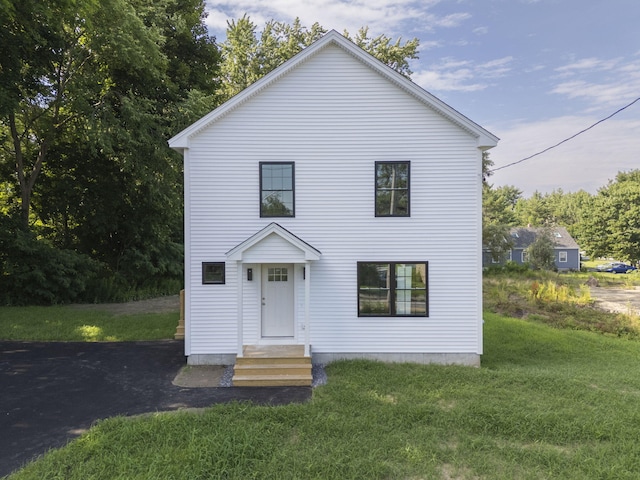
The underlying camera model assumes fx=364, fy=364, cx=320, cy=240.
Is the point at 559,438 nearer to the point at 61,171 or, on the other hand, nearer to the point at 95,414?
the point at 95,414

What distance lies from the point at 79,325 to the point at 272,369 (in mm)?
8115

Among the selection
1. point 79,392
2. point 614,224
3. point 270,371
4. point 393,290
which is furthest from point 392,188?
point 614,224

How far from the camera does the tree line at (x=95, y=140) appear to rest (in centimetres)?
1335

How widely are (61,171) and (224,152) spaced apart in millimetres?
13159

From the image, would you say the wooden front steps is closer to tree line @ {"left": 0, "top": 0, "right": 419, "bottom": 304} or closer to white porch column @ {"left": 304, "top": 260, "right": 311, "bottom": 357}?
white porch column @ {"left": 304, "top": 260, "right": 311, "bottom": 357}

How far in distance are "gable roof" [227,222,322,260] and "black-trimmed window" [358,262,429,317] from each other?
1.35m

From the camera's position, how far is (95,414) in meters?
5.77

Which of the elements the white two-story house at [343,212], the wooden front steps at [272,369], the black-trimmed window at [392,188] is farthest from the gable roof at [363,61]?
the wooden front steps at [272,369]

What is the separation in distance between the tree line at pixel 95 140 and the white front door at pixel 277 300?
29.2 feet

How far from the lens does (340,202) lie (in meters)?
8.68

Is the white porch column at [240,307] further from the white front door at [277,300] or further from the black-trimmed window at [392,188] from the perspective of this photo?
the black-trimmed window at [392,188]

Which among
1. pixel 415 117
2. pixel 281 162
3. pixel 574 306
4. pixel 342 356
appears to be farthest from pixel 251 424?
pixel 574 306

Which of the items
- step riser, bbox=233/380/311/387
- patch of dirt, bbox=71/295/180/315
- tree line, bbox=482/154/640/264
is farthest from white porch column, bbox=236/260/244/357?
tree line, bbox=482/154/640/264

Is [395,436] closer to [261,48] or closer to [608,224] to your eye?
[261,48]
